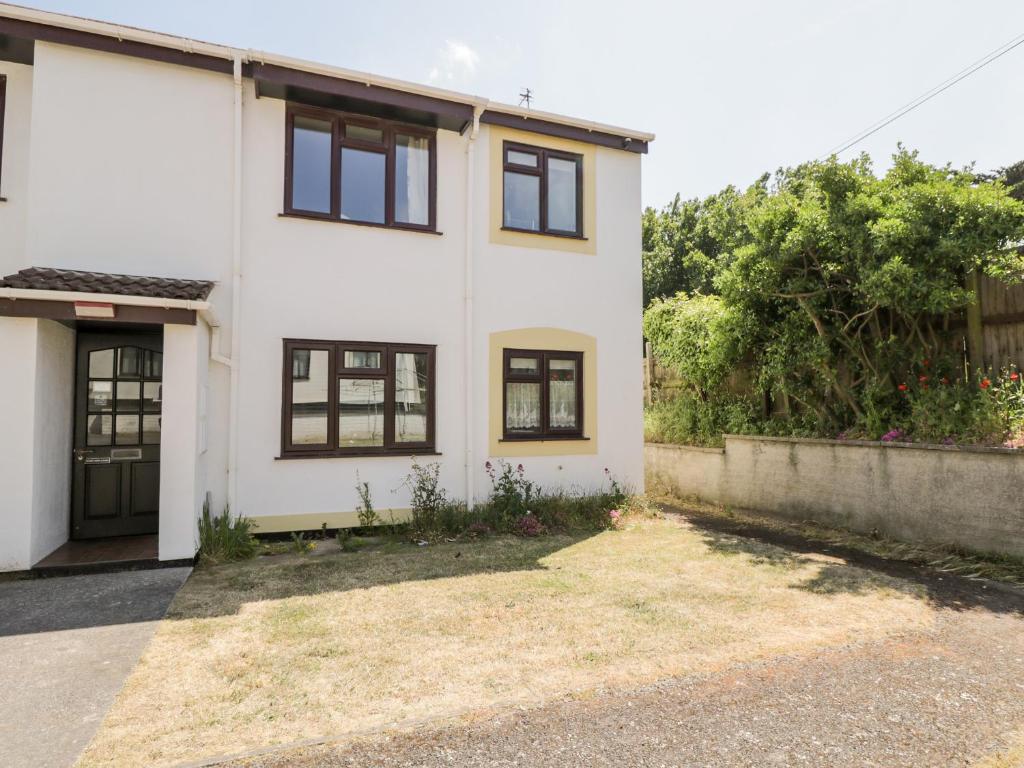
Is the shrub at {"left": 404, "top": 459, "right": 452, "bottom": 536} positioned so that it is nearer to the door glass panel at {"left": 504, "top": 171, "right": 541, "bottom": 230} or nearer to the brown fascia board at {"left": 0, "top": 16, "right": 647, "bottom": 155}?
the door glass panel at {"left": 504, "top": 171, "right": 541, "bottom": 230}

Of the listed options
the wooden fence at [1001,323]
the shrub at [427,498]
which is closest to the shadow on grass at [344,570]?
the shrub at [427,498]

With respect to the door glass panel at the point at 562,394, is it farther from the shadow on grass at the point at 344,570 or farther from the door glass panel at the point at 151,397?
the door glass panel at the point at 151,397

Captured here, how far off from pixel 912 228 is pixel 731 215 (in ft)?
48.1

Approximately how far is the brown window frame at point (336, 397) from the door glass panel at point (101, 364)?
2042 mm

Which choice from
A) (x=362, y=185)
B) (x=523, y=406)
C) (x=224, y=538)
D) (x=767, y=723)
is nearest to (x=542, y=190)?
(x=362, y=185)

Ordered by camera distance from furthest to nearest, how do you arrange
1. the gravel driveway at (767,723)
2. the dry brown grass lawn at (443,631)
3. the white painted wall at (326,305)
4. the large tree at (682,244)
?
1. the large tree at (682,244)
2. the white painted wall at (326,305)
3. the dry brown grass lawn at (443,631)
4. the gravel driveway at (767,723)

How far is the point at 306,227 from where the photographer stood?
7695 mm

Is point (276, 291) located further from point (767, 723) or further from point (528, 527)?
point (767, 723)

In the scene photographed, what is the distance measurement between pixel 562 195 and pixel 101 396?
709 centimetres

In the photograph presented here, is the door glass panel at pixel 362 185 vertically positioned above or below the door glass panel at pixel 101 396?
above

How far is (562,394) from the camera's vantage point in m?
9.16

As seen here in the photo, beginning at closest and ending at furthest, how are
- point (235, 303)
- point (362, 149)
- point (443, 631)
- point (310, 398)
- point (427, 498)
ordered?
point (443, 631)
point (235, 303)
point (310, 398)
point (427, 498)
point (362, 149)

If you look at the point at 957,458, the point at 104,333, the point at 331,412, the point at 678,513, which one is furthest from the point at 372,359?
the point at 957,458

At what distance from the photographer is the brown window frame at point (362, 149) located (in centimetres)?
771
